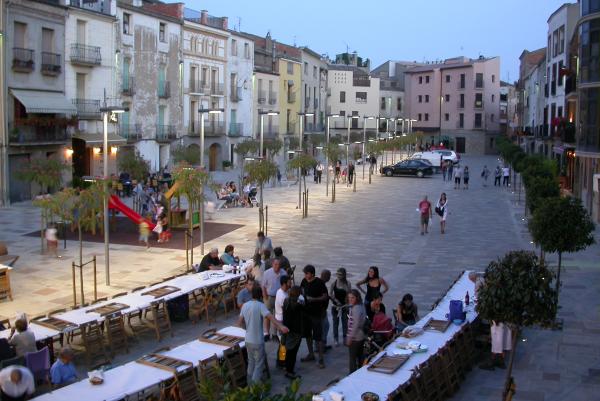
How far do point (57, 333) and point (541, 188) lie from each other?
16.5 metres

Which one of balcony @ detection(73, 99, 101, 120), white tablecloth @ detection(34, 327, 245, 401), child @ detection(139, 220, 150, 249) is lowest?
white tablecloth @ detection(34, 327, 245, 401)

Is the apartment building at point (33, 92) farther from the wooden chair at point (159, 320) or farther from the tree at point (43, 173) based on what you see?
the wooden chair at point (159, 320)

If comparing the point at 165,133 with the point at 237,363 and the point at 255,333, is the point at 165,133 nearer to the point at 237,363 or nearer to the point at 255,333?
the point at 237,363

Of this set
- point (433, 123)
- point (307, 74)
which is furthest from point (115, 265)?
point (433, 123)

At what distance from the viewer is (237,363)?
11000 millimetres

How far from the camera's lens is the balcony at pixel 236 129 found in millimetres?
59769

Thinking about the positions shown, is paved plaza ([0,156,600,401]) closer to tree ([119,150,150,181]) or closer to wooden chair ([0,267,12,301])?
wooden chair ([0,267,12,301])

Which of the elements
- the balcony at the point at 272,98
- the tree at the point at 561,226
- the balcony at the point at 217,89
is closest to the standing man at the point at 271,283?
the tree at the point at 561,226

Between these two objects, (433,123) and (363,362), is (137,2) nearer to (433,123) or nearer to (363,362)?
(363,362)

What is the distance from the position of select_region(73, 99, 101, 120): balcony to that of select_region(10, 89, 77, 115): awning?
1.22 metres

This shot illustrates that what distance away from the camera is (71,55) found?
37594 millimetres

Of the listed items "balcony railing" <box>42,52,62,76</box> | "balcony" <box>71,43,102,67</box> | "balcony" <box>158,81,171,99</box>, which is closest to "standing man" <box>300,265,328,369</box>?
"balcony railing" <box>42,52,62,76</box>

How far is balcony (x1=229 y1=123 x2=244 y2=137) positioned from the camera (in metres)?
59.8

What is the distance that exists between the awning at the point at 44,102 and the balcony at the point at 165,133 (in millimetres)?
12031
